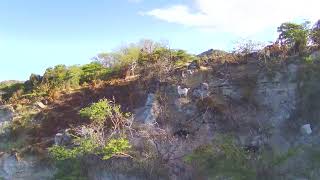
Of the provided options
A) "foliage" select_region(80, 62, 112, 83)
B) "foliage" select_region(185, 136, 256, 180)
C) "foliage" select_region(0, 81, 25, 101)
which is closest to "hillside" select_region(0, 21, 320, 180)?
"foliage" select_region(185, 136, 256, 180)

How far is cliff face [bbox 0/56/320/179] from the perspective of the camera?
1584cm

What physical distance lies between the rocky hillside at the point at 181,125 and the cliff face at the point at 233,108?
3 cm

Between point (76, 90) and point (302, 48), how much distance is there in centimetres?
901

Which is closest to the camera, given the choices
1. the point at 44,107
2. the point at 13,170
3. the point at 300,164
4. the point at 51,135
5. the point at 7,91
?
the point at 300,164

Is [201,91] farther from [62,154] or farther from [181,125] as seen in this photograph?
[62,154]

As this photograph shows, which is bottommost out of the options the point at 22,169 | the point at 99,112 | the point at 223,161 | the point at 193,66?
the point at 22,169

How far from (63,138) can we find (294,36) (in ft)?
27.9

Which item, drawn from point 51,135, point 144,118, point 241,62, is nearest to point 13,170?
point 51,135

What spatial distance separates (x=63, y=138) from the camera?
17.3 meters

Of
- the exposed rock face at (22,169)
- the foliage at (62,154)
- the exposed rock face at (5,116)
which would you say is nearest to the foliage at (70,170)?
the foliage at (62,154)

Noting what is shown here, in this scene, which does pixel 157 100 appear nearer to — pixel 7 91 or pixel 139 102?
pixel 139 102

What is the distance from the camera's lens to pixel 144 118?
687 inches

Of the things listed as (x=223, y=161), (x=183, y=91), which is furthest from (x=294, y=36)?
(x=223, y=161)

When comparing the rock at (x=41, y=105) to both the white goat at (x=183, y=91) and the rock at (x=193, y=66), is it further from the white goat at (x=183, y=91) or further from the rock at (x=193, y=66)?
the rock at (x=193, y=66)
